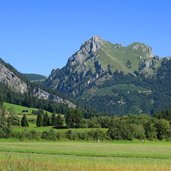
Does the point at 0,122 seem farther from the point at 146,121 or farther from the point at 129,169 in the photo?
the point at 129,169

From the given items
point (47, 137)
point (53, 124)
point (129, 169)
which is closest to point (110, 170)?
point (129, 169)

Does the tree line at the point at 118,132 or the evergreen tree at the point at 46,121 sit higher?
the evergreen tree at the point at 46,121

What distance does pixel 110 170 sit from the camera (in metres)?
30.2

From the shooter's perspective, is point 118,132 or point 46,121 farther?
point 46,121

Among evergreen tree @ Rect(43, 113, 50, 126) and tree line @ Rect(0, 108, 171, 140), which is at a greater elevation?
evergreen tree @ Rect(43, 113, 50, 126)

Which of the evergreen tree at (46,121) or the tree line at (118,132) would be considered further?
the evergreen tree at (46,121)

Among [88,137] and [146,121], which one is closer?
[88,137]

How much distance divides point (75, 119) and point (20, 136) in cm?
5065

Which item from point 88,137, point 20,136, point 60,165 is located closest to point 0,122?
point 20,136

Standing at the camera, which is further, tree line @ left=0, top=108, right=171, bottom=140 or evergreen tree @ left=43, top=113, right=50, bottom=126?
evergreen tree @ left=43, top=113, right=50, bottom=126

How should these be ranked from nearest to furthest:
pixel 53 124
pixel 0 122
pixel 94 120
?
pixel 0 122
pixel 94 120
pixel 53 124

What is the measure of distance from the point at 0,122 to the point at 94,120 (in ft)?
134

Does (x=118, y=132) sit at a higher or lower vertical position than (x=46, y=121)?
lower

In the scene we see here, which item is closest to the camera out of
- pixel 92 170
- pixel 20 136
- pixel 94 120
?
pixel 92 170
